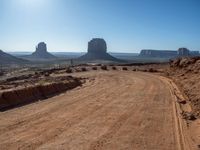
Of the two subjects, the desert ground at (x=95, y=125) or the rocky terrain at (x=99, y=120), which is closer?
the desert ground at (x=95, y=125)

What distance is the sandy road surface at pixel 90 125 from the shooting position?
1198 centimetres

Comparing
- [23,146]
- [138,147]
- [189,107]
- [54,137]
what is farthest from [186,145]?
[189,107]

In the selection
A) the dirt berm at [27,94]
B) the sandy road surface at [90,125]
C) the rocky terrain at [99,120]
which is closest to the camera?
the sandy road surface at [90,125]

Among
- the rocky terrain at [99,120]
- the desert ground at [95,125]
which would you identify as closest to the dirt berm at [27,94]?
the rocky terrain at [99,120]

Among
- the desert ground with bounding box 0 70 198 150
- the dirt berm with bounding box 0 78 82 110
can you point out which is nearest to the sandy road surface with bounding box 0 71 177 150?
the desert ground with bounding box 0 70 198 150

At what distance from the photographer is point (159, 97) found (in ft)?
78.6

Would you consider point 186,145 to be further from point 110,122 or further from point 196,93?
point 196,93

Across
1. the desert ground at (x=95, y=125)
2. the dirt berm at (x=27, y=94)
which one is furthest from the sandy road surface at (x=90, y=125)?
the dirt berm at (x=27, y=94)

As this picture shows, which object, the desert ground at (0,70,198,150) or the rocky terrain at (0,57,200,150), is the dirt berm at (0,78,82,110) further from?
the desert ground at (0,70,198,150)

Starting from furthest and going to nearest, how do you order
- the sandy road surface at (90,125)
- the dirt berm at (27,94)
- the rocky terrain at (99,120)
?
the dirt berm at (27,94), the rocky terrain at (99,120), the sandy road surface at (90,125)

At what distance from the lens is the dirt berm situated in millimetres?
20306

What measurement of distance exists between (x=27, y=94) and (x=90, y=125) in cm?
924

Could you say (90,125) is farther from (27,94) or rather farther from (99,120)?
(27,94)

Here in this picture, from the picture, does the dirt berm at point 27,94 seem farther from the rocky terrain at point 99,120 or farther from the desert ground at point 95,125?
the desert ground at point 95,125
